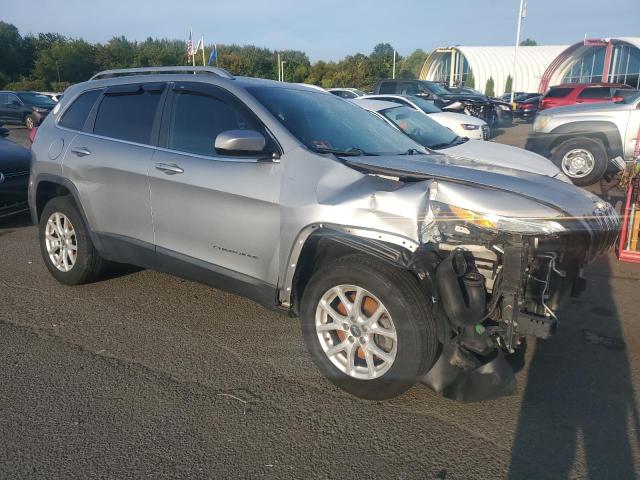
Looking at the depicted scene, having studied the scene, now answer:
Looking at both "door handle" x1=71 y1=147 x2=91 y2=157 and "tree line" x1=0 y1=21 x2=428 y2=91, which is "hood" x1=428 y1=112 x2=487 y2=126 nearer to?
"door handle" x1=71 y1=147 x2=91 y2=157

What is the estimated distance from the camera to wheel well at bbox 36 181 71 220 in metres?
5.11

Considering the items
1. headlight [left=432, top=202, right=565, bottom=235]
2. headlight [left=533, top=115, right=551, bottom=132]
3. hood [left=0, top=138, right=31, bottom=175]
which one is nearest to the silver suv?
headlight [left=432, top=202, right=565, bottom=235]

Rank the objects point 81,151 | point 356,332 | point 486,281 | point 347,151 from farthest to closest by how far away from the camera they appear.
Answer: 1. point 81,151
2. point 347,151
3. point 356,332
4. point 486,281

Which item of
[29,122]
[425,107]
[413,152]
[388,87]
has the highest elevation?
[388,87]

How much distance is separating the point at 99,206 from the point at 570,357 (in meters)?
3.74

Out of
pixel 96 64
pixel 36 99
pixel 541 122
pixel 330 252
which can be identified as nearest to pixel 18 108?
pixel 36 99

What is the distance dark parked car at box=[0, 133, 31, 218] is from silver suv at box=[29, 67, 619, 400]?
10.7ft

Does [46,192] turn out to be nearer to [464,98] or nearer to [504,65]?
[464,98]

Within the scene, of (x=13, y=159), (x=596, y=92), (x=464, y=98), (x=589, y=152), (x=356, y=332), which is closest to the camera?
(x=356, y=332)

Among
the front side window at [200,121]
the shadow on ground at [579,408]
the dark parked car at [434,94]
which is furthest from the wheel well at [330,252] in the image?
the dark parked car at [434,94]

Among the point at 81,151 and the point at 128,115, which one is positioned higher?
the point at 128,115

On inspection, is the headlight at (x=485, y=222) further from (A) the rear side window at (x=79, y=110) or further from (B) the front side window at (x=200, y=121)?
(A) the rear side window at (x=79, y=110)

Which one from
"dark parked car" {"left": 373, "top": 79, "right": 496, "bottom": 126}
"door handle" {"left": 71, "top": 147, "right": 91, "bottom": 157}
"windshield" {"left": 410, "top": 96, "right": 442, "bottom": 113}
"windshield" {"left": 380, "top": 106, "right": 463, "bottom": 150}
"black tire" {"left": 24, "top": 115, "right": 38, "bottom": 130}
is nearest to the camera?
"door handle" {"left": 71, "top": 147, "right": 91, "bottom": 157}

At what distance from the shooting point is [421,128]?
8336mm
